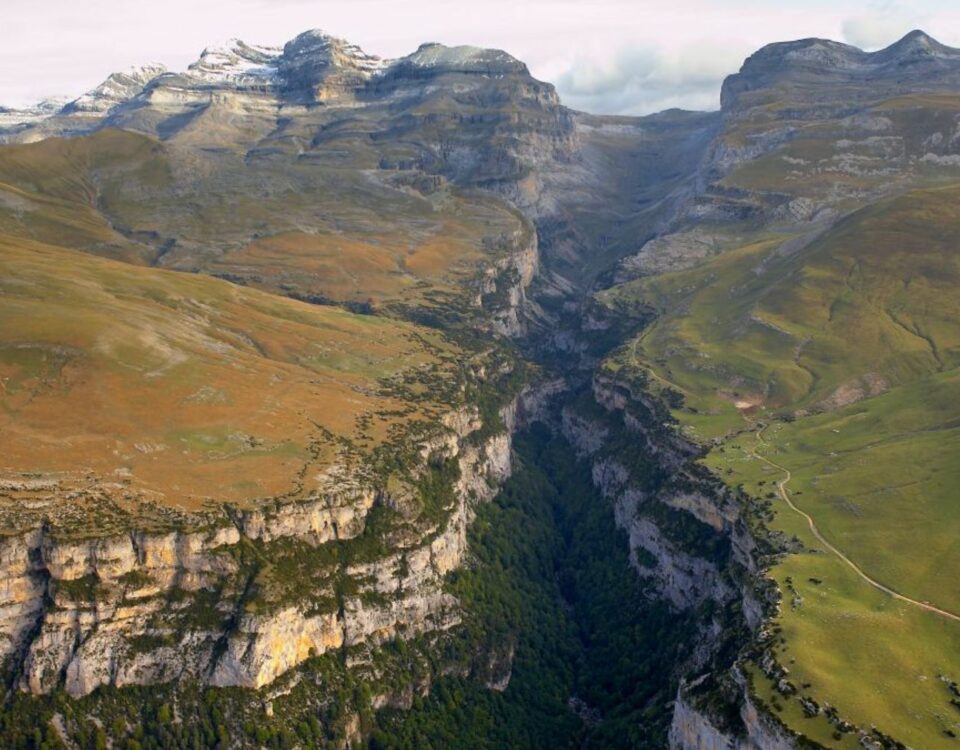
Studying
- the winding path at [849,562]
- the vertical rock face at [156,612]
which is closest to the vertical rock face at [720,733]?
the winding path at [849,562]

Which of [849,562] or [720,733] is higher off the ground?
[849,562]

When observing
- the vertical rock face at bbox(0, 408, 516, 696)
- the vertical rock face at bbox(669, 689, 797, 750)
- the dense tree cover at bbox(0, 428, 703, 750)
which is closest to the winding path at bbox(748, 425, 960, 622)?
the dense tree cover at bbox(0, 428, 703, 750)

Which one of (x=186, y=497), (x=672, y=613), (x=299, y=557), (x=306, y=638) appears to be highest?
(x=186, y=497)

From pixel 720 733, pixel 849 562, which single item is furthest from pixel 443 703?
pixel 849 562

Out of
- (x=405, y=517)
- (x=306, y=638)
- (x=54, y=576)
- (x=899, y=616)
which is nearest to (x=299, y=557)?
(x=306, y=638)

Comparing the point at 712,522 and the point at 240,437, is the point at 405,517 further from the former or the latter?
the point at 712,522

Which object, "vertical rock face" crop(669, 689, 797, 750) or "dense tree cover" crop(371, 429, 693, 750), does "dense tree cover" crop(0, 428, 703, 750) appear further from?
"vertical rock face" crop(669, 689, 797, 750)

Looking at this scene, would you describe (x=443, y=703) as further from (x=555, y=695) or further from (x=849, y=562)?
(x=849, y=562)

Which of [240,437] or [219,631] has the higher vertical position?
[240,437]
